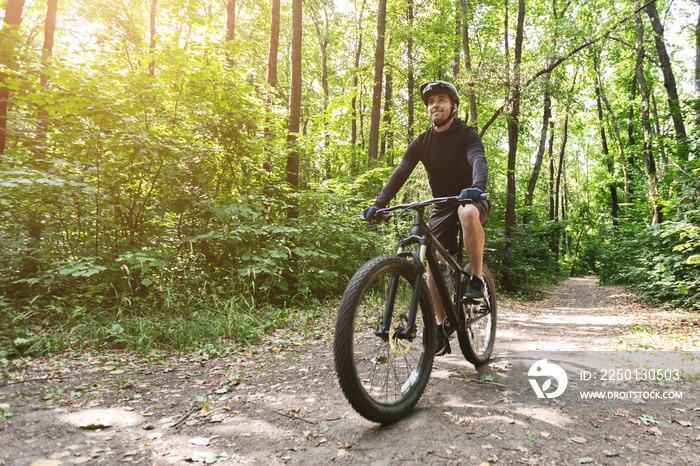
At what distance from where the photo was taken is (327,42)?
20078 millimetres

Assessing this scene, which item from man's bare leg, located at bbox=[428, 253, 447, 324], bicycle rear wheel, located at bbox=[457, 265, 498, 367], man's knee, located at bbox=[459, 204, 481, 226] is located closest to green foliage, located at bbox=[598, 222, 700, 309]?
bicycle rear wheel, located at bbox=[457, 265, 498, 367]

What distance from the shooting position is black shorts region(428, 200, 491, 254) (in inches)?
119

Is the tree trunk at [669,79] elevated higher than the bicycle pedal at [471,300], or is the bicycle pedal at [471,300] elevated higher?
the tree trunk at [669,79]

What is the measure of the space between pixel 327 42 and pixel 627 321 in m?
19.8

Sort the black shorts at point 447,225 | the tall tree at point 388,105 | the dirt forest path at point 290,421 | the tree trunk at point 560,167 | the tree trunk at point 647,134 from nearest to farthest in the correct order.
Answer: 1. the dirt forest path at point 290,421
2. the black shorts at point 447,225
3. the tree trunk at point 647,134
4. the tall tree at point 388,105
5. the tree trunk at point 560,167

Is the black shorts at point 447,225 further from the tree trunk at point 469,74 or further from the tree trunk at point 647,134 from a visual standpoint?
the tree trunk at point 647,134

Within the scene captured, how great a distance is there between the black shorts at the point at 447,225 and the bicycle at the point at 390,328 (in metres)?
0.41

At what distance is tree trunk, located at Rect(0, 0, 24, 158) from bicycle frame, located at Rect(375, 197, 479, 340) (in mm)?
5294

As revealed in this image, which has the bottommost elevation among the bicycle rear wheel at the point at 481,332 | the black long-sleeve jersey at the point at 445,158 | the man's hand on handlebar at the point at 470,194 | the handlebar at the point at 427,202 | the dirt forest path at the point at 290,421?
the dirt forest path at the point at 290,421

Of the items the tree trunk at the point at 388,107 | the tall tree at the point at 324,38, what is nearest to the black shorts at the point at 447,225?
the tree trunk at the point at 388,107

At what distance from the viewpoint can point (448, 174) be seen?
9.98 ft

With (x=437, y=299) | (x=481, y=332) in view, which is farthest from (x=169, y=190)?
(x=481, y=332)

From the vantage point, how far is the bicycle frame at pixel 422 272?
2.12 m

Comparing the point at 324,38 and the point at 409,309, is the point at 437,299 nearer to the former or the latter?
the point at 409,309
